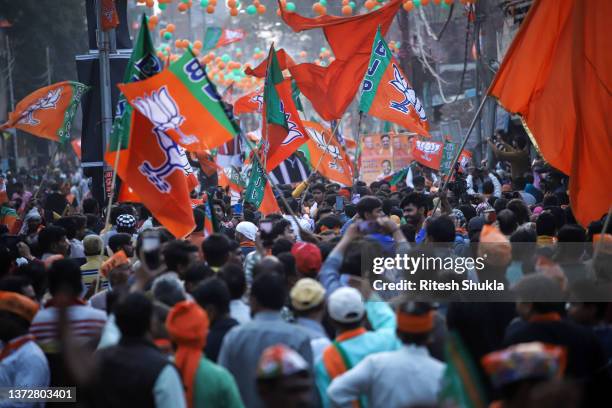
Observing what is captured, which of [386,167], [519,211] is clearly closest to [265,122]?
[519,211]

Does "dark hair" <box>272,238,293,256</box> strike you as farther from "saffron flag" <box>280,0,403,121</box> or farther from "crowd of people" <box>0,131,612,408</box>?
"saffron flag" <box>280,0,403,121</box>

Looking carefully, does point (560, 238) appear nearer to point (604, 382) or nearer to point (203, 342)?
point (604, 382)

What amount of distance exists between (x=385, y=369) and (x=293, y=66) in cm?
877

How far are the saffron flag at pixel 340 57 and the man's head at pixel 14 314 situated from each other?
6.65 metres

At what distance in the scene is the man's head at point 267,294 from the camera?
210 inches

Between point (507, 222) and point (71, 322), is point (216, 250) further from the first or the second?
point (507, 222)

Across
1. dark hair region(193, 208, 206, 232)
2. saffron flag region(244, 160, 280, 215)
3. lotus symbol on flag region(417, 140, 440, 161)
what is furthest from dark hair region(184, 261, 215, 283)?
lotus symbol on flag region(417, 140, 440, 161)

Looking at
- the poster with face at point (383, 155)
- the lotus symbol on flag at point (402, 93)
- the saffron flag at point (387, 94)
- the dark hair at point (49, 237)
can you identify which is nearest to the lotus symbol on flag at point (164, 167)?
the dark hair at point (49, 237)

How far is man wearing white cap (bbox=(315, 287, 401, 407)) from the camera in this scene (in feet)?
17.0

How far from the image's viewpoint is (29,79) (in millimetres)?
43906

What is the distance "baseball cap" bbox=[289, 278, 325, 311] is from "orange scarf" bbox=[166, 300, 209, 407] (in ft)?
2.36

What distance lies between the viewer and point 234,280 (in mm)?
5996

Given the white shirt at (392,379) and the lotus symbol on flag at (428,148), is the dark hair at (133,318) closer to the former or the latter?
the white shirt at (392,379)

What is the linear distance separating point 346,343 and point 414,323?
1.88ft
